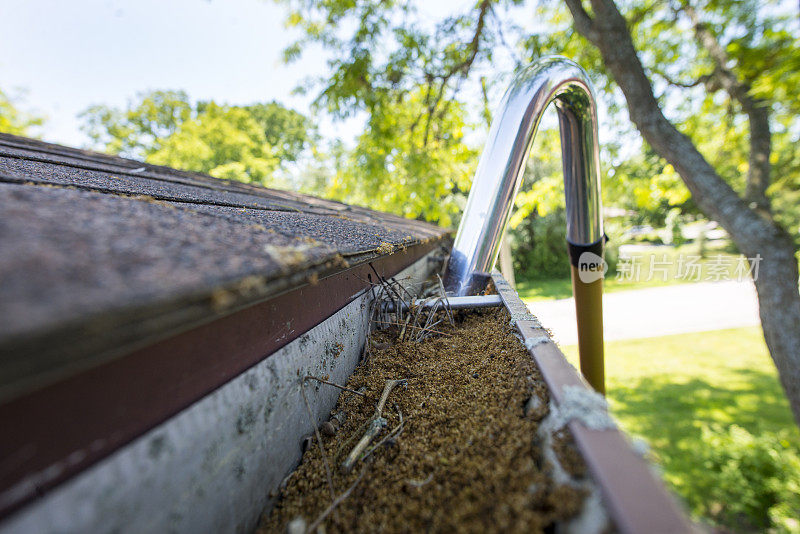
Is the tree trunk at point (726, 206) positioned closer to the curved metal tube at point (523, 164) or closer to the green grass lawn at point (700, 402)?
the green grass lawn at point (700, 402)

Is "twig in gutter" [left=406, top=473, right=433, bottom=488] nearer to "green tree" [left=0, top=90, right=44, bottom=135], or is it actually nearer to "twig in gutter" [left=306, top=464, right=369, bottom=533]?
"twig in gutter" [left=306, top=464, right=369, bottom=533]

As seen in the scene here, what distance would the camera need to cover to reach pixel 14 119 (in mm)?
19125

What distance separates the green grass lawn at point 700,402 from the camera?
4.59 m

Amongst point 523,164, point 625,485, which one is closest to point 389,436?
point 625,485

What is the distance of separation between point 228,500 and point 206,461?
127 millimetres

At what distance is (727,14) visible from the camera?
5.38 meters

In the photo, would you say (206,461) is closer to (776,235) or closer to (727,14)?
(776,235)

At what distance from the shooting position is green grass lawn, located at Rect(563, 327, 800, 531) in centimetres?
459

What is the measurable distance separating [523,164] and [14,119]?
95.2 ft

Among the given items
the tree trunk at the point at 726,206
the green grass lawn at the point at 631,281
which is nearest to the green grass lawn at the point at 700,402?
the tree trunk at the point at 726,206

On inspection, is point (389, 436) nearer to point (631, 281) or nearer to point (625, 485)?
point (625, 485)

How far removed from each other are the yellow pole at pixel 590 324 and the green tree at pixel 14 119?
2623 centimetres

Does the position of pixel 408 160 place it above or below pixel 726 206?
above

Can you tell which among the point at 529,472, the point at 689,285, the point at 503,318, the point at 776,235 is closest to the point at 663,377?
the point at 776,235
